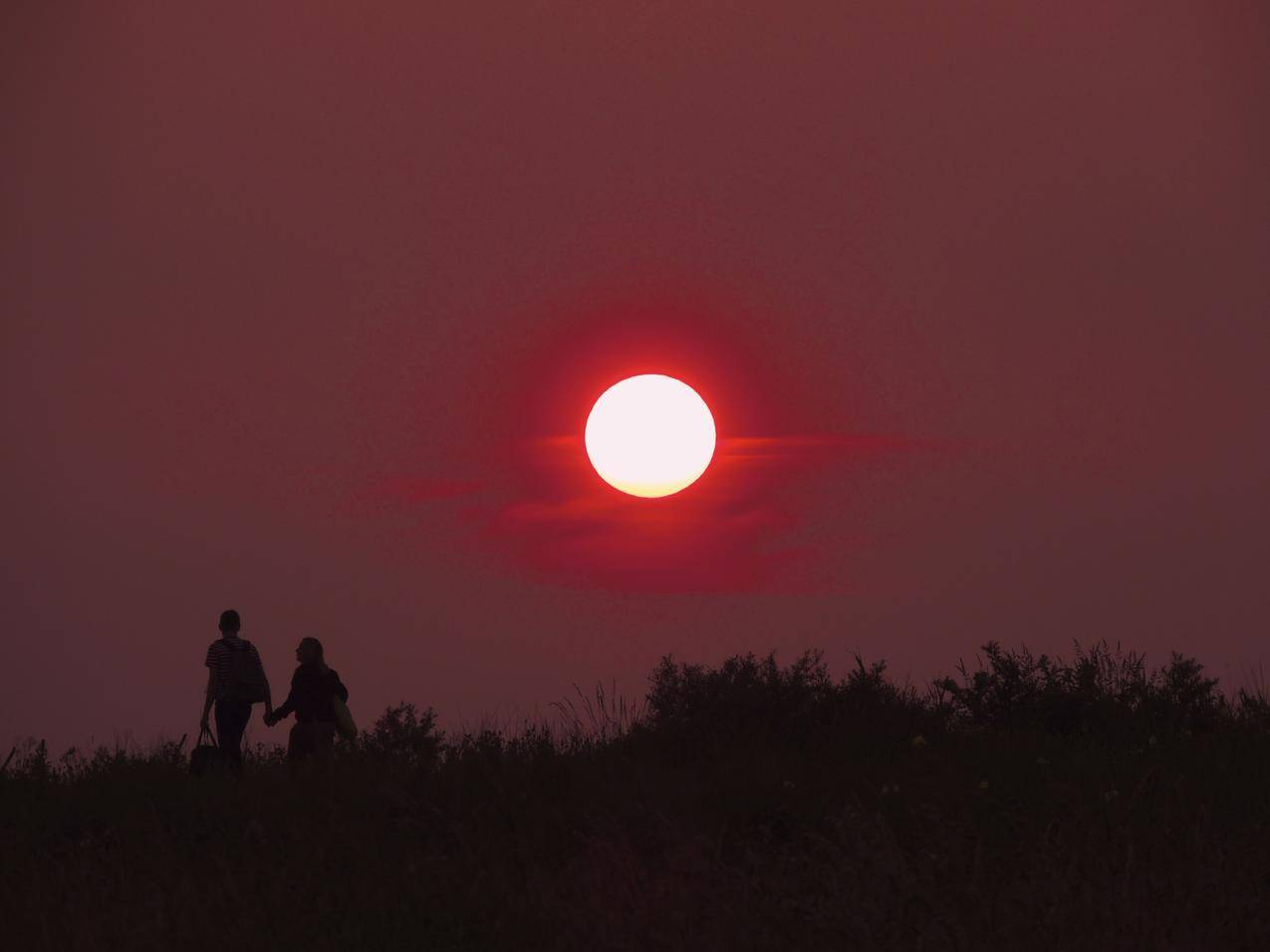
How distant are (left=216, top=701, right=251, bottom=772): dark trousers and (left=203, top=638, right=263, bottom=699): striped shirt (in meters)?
0.15

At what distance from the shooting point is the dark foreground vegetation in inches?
284

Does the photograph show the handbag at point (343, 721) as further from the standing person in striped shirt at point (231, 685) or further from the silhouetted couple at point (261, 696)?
the standing person in striped shirt at point (231, 685)

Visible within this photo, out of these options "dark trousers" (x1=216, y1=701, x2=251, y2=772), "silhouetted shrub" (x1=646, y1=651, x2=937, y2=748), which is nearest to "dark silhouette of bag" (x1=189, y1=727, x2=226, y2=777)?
"dark trousers" (x1=216, y1=701, x2=251, y2=772)

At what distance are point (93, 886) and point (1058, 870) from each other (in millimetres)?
6154

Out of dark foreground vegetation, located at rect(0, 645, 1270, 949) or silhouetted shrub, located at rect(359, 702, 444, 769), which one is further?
silhouetted shrub, located at rect(359, 702, 444, 769)

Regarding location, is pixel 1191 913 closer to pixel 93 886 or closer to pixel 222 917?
pixel 222 917

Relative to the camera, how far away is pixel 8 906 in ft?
27.5

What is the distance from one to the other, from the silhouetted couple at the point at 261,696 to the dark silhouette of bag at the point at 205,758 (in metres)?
0.13

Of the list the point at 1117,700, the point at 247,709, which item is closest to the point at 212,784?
the point at 247,709

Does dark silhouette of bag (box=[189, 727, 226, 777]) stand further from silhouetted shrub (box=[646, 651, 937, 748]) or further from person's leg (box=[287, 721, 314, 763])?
silhouetted shrub (box=[646, 651, 937, 748])

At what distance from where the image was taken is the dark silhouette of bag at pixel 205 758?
13386 millimetres

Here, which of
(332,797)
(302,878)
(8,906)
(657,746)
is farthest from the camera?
(657,746)

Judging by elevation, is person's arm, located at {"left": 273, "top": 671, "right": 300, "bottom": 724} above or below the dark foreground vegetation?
above

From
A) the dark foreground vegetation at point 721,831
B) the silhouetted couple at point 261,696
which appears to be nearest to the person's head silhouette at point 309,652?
the silhouetted couple at point 261,696
